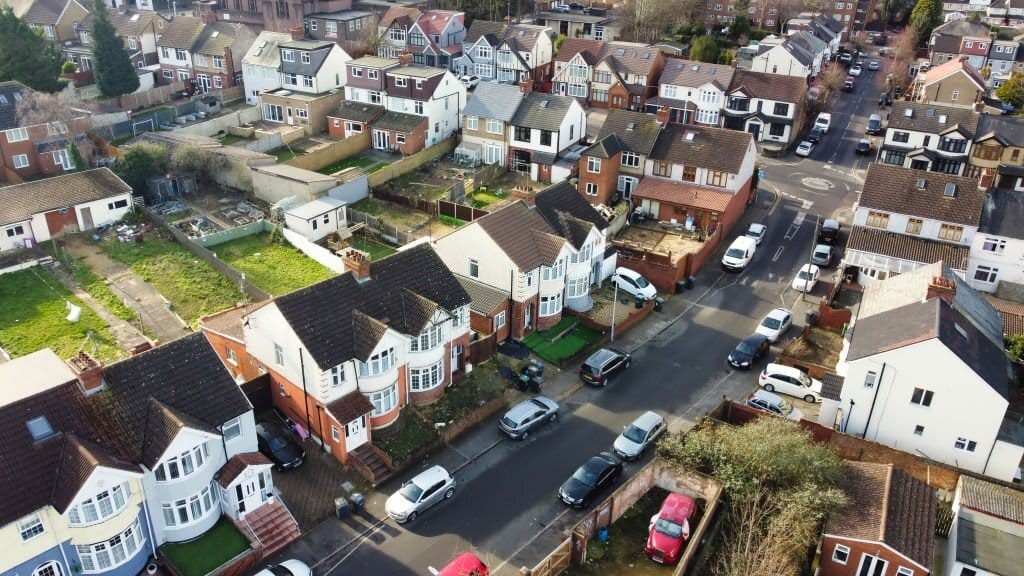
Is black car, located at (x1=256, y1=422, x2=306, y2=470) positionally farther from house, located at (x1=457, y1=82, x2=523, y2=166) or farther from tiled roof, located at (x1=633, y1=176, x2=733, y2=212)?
house, located at (x1=457, y1=82, x2=523, y2=166)

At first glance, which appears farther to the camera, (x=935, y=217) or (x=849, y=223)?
(x=849, y=223)

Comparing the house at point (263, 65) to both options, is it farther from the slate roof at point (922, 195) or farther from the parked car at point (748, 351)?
the slate roof at point (922, 195)

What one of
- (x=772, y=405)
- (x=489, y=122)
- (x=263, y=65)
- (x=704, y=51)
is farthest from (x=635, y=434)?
(x=704, y=51)

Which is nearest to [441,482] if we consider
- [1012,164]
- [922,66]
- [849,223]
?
[849,223]

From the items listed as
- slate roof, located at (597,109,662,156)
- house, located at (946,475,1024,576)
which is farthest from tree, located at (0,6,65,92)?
house, located at (946,475,1024,576)

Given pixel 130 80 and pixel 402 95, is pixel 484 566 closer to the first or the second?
pixel 402 95

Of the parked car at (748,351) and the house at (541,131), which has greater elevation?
the house at (541,131)

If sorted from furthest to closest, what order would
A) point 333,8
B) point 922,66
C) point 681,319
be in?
point 922,66, point 333,8, point 681,319

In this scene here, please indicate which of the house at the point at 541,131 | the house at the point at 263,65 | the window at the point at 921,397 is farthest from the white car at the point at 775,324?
the house at the point at 263,65
